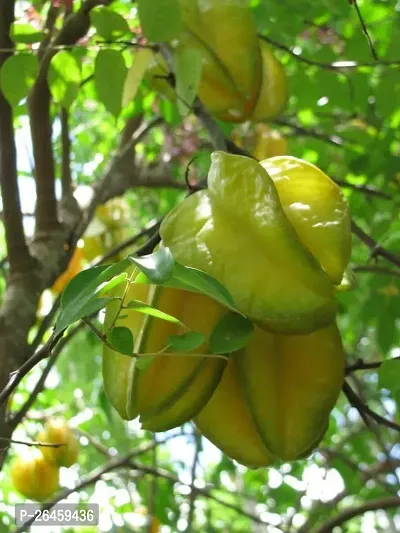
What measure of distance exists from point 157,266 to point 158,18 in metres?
0.57

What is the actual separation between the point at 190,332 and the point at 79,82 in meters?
0.71

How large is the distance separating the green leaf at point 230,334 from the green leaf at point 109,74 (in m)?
0.59

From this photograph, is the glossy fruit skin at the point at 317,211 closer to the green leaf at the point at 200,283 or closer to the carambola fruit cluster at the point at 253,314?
the carambola fruit cluster at the point at 253,314

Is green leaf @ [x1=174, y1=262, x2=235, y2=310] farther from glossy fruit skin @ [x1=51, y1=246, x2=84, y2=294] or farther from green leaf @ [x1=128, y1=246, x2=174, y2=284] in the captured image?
glossy fruit skin @ [x1=51, y1=246, x2=84, y2=294]

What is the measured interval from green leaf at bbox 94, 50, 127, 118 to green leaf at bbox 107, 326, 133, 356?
585mm

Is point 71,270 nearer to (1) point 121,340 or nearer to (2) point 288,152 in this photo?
(2) point 288,152

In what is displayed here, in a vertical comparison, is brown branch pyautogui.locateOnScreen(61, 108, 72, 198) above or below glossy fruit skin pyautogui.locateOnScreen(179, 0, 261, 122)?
below

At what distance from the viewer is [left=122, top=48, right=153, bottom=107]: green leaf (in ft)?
3.81

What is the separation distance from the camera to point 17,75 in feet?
3.52

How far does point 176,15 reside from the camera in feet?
3.21

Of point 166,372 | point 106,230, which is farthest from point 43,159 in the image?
point 166,372

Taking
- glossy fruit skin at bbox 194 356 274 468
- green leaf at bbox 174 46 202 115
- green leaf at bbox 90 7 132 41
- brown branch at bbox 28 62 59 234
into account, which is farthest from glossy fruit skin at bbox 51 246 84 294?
glossy fruit skin at bbox 194 356 274 468

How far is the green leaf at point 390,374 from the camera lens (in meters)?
0.94

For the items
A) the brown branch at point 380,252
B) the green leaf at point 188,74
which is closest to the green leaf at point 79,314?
the green leaf at point 188,74
